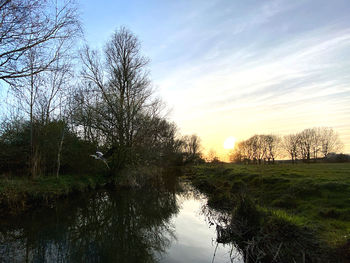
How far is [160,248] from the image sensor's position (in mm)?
6297

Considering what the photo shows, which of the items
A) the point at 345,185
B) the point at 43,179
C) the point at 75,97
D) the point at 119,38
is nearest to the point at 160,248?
the point at 345,185

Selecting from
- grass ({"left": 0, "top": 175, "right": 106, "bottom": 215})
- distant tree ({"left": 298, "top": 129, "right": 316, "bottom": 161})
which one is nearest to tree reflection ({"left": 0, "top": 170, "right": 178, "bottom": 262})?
grass ({"left": 0, "top": 175, "right": 106, "bottom": 215})

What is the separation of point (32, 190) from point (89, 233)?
5.21m

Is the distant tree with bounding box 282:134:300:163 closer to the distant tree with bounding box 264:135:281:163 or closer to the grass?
the distant tree with bounding box 264:135:281:163

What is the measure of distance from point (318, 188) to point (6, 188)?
554 inches

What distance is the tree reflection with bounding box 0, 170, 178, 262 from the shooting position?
5.50 m

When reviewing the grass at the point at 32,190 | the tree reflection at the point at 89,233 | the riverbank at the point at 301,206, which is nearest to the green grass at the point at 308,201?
the riverbank at the point at 301,206

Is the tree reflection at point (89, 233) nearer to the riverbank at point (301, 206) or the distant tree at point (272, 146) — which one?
the riverbank at point (301, 206)

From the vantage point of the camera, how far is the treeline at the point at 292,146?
48.7 metres

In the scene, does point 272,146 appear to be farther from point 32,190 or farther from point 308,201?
point 32,190

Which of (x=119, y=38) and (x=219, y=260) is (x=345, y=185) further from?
(x=119, y=38)

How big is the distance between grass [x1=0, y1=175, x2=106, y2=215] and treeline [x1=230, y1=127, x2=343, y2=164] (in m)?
40.9

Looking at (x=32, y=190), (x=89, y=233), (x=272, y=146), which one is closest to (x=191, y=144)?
(x=272, y=146)

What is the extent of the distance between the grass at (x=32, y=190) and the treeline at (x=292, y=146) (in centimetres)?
4088
